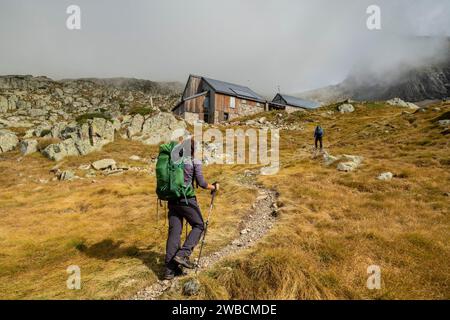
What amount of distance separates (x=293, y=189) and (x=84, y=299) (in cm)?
1289

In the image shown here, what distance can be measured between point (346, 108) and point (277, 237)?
216 feet

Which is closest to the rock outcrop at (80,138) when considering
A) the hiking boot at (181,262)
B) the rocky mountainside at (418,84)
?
the hiking boot at (181,262)

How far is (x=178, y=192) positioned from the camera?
6949 mm

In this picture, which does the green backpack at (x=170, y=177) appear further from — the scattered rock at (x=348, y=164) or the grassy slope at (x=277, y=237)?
the scattered rock at (x=348, y=164)

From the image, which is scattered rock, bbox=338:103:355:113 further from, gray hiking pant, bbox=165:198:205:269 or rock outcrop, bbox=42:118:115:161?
gray hiking pant, bbox=165:198:205:269

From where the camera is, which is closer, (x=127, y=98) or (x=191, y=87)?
(x=191, y=87)

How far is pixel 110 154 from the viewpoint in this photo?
1393 inches

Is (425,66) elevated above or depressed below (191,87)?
above

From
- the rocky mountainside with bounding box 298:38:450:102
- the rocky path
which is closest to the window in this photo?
the rocky path

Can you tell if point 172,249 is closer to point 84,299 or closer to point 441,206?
point 84,299

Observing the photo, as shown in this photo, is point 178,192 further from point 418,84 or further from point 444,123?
point 418,84

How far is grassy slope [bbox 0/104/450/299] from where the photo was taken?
22.5ft
